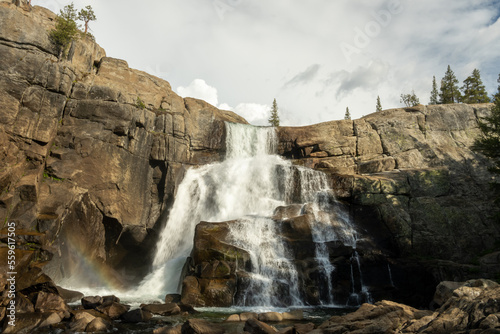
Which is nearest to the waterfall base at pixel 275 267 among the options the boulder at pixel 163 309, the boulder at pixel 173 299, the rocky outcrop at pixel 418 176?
the boulder at pixel 173 299

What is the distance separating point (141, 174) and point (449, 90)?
6192 cm

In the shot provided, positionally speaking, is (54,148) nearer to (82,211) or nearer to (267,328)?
(82,211)

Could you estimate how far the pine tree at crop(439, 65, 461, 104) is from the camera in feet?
198

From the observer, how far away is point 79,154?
26969 mm

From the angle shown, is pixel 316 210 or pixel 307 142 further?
pixel 307 142

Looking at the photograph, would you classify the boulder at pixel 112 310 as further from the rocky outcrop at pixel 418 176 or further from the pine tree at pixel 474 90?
the pine tree at pixel 474 90

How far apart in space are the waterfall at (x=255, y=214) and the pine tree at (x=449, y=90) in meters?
40.9

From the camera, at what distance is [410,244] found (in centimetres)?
2712

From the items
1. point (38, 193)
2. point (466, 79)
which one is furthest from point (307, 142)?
point (466, 79)

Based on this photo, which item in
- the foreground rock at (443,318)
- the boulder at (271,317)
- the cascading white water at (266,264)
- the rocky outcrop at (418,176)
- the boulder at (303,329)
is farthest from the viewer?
the rocky outcrop at (418,176)

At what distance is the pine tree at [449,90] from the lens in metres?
60.4

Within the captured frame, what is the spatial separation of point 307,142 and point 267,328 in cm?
2967

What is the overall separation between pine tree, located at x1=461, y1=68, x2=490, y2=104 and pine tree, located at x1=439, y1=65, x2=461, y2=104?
1351 millimetres

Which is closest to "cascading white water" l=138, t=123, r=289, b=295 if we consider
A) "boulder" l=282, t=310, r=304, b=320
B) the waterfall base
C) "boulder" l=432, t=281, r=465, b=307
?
the waterfall base
